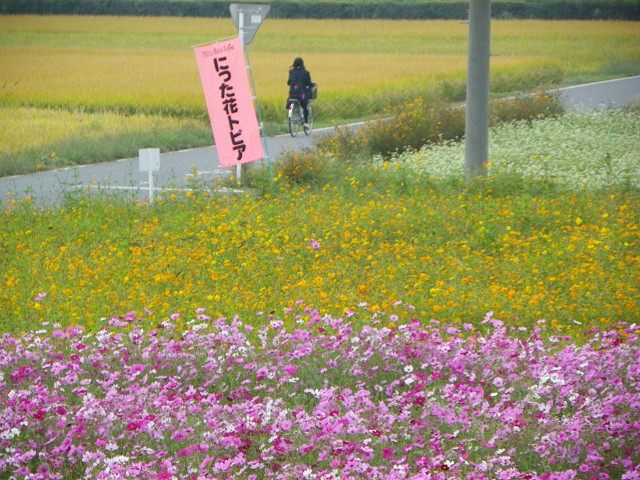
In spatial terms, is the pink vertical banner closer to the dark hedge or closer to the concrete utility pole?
the concrete utility pole

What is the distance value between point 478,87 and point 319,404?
30.2 feet

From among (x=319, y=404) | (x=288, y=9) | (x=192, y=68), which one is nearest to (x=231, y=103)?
(x=319, y=404)

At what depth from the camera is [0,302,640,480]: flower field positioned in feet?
16.6

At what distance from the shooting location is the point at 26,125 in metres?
22.7

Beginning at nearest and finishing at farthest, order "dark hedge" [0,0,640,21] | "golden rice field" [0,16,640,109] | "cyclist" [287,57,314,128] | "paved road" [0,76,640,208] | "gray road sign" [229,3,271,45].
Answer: "paved road" [0,76,640,208] → "gray road sign" [229,3,271,45] → "cyclist" [287,57,314,128] → "golden rice field" [0,16,640,109] → "dark hedge" [0,0,640,21]

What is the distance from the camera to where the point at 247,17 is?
15141 millimetres

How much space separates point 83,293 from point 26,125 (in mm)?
14409

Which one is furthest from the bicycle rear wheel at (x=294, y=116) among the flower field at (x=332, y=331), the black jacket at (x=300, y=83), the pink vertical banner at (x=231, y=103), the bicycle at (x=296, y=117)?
the pink vertical banner at (x=231, y=103)

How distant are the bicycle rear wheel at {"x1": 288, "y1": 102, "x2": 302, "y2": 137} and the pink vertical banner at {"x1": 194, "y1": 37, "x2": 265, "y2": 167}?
28.3ft

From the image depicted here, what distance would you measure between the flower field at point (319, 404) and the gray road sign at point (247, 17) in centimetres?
835

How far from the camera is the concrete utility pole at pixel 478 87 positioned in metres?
13.9

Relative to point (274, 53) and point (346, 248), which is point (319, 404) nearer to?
point (346, 248)

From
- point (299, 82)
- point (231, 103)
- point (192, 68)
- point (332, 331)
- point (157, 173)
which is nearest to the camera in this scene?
point (332, 331)

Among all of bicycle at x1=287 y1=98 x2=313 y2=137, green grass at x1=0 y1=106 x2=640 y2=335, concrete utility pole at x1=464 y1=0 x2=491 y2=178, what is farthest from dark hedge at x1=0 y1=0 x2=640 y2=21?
green grass at x1=0 y1=106 x2=640 y2=335
